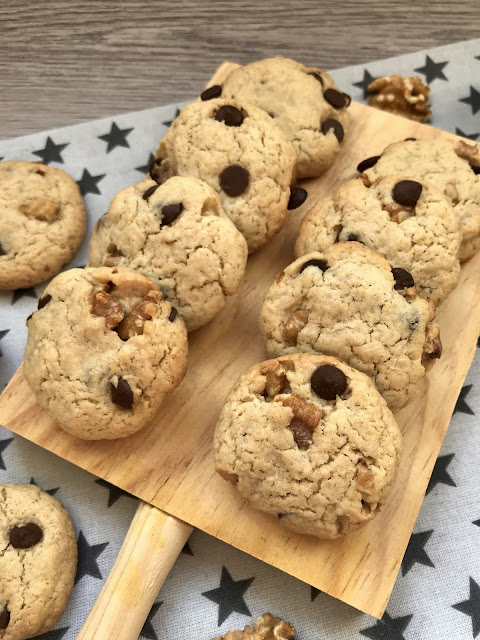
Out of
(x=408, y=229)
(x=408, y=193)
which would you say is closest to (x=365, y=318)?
(x=408, y=229)

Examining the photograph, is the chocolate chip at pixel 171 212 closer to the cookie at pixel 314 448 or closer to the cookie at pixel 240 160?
the cookie at pixel 240 160

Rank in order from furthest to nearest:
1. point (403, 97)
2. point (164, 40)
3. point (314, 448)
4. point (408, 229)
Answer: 1. point (164, 40)
2. point (403, 97)
3. point (408, 229)
4. point (314, 448)

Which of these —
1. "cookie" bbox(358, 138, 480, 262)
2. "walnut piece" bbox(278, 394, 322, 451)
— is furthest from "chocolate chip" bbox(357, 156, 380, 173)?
"walnut piece" bbox(278, 394, 322, 451)

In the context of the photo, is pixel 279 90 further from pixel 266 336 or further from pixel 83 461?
pixel 83 461

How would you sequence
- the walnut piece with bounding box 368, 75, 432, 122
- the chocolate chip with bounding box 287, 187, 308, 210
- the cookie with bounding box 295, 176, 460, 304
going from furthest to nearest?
the walnut piece with bounding box 368, 75, 432, 122, the chocolate chip with bounding box 287, 187, 308, 210, the cookie with bounding box 295, 176, 460, 304

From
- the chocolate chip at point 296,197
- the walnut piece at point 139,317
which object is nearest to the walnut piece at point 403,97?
the chocolate chip at point 296,197

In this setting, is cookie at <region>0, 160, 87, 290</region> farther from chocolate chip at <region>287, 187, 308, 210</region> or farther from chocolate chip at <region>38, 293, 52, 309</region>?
chocolate chip at <region>287, 187, 308, 210</region>

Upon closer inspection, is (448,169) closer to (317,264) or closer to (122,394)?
(317,264)
